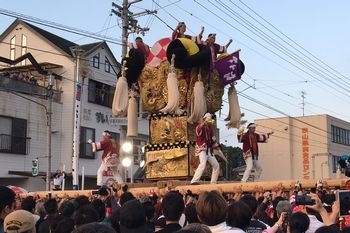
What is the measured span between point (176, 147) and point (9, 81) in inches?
503

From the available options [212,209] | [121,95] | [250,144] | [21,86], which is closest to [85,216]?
[212,209]

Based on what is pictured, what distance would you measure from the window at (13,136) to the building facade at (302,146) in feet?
66.3

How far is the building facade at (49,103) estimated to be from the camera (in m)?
21.9

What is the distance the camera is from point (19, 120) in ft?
73.3

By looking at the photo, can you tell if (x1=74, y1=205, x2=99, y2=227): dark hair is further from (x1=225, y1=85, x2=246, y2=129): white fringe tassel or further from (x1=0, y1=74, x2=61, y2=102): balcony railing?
(x1=0, y1=74, x2=61, y2=102): balcony railing

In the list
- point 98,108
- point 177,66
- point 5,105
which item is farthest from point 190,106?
point 98,108

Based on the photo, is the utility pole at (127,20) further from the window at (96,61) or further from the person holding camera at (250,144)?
the person holding camera at (250,144)

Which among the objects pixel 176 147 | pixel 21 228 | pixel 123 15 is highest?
pixel 123 15

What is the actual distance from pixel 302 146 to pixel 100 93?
57.8ft

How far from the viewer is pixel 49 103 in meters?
20.7

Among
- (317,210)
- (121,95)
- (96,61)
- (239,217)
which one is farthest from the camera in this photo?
(96,61)

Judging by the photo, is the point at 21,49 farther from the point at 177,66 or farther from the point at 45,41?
the point at 177,66

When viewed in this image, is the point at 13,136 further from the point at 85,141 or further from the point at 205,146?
the point at 205,146

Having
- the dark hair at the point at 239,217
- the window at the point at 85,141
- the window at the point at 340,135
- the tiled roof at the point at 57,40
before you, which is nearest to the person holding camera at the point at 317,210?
the dark hair at the point at 239,217
